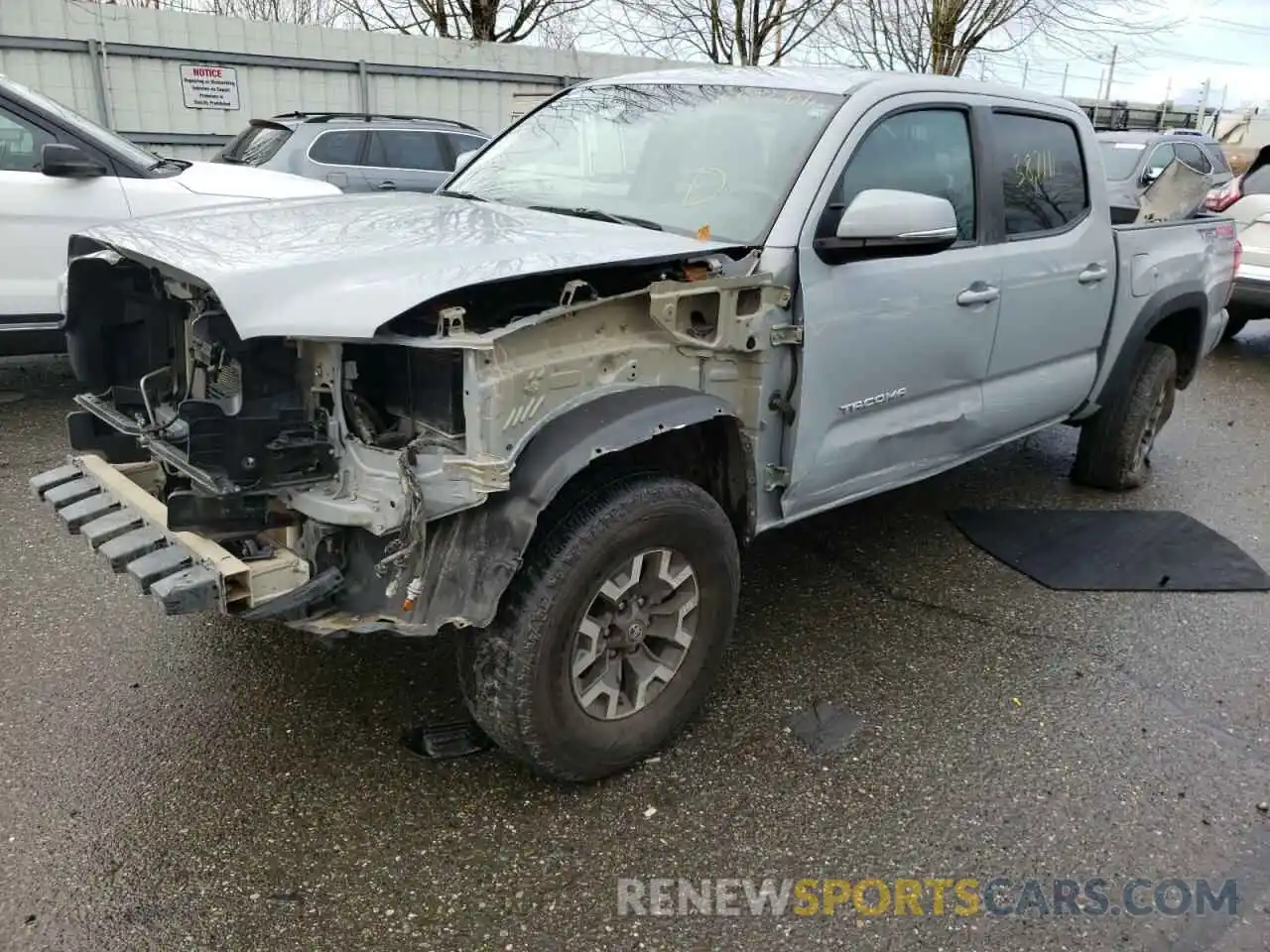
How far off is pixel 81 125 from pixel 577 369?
477 centimetres

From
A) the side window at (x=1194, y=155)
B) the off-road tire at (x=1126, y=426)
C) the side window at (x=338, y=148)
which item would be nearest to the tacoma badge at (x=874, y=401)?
the off-road tire at (x=1126, y=426)

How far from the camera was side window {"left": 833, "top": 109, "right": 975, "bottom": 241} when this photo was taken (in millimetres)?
3387

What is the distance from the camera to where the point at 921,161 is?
3.65 meters

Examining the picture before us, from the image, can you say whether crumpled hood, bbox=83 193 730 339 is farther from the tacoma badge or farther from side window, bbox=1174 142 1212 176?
side window, bbox=1174 142 1212 176

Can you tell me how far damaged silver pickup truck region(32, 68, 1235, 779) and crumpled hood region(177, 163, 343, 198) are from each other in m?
2.74

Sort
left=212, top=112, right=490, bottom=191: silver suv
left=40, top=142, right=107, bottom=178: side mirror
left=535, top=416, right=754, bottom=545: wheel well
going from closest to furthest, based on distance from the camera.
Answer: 1. left=535, top=416, right=754, bottom=545: wheel well
2. left=40, top=142, right=107, bottom=178: side mirror
3. left=212, top=112, right=490, bottom=191: silver suv

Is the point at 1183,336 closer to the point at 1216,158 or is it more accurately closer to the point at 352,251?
the point at 352,251

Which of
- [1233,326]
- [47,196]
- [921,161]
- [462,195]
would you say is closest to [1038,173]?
[921,161]

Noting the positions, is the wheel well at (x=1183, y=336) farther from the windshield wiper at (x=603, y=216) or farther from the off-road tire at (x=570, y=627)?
the off-road tire at (x=570, y=627)

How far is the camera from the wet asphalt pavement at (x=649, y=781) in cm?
241

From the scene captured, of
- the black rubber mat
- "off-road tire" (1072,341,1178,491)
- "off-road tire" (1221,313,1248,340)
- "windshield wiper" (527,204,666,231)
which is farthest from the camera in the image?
"off-road tire" (1221,313,1248,340)

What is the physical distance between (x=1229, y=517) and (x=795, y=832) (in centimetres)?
366

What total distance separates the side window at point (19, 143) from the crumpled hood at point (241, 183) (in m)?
0.73

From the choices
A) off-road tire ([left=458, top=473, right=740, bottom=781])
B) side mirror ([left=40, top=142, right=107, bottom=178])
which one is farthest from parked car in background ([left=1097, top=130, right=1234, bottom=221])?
off-road tire ([left=458, top=473, right=740, bottom=781])
